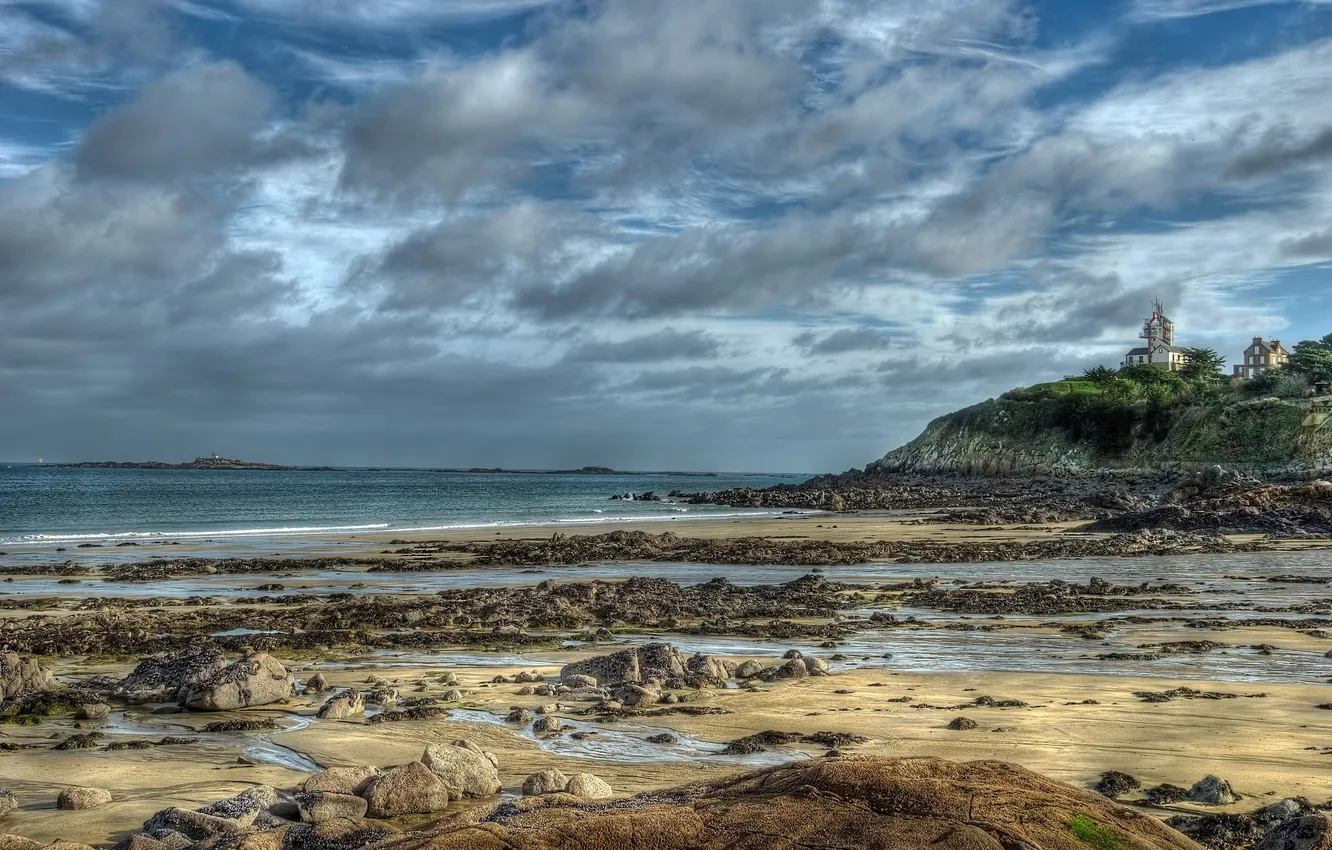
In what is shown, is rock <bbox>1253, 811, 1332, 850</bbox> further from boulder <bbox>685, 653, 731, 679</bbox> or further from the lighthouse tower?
the lighthouse tower

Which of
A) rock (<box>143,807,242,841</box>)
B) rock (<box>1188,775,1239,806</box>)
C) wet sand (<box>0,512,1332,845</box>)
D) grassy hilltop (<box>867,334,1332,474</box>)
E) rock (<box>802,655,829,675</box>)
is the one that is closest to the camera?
rock (<box>143,807,242,841</box>)

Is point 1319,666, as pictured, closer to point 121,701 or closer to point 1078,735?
point 1078,735

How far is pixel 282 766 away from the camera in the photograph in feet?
30.2

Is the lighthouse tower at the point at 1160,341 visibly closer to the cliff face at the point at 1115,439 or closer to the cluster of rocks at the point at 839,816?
the cliff face at the point at 1115,439

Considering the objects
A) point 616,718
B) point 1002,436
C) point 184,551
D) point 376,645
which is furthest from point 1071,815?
point 1002,436

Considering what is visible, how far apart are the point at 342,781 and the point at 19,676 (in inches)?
278

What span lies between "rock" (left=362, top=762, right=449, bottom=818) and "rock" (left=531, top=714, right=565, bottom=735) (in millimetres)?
2840

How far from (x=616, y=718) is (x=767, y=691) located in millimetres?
2303

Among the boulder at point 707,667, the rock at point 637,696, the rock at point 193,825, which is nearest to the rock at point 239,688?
the rock at point 637,696

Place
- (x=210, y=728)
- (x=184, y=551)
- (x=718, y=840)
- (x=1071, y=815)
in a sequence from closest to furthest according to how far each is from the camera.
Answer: (x=718, y=840) < (x=1071, y=815) < (x=210, y=728) < (x=184, y=551)

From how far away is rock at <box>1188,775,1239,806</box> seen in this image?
7.48m

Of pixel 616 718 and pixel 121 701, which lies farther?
pixel 121 701

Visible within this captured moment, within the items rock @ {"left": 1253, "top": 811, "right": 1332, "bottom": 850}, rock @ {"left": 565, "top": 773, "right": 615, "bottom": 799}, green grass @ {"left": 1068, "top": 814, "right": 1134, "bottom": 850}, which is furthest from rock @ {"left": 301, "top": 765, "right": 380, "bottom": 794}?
rock @ {"left": 1253, "top": 811, "right": 1332, "bottom": 850}

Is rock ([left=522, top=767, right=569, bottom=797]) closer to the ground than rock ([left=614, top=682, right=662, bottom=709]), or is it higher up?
higher up
